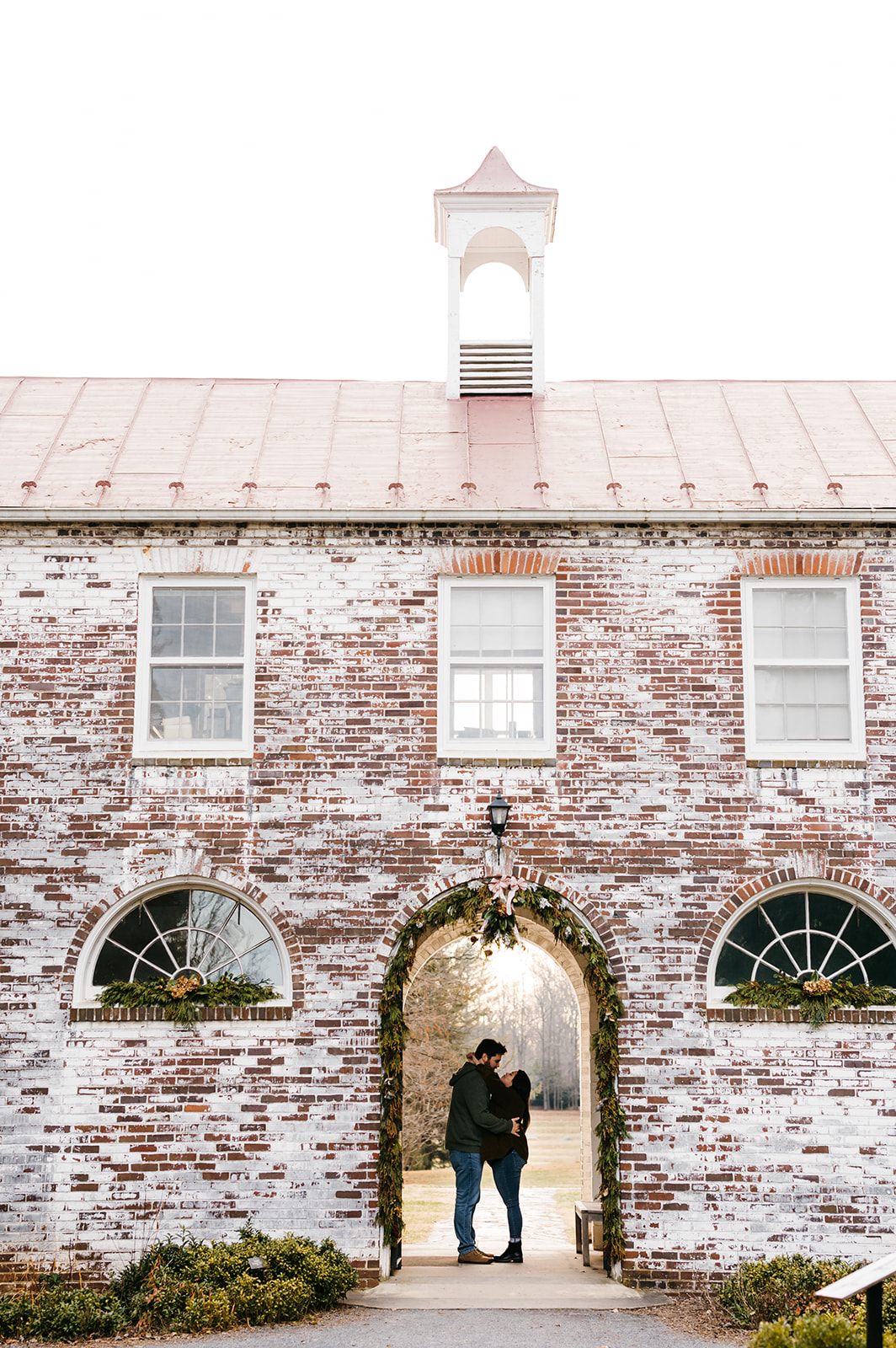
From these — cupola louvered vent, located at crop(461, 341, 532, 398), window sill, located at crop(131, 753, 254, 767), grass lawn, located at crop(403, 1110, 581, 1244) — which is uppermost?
cupola louvered vent, located at crop(461, 341, 532, 398)

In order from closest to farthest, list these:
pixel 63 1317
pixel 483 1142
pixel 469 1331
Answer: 1. pixel 469 1331
2. pixel 63 1317
3. pixel 483 1142

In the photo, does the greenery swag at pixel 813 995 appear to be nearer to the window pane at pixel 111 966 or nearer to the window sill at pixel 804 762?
the window sill at pixel 804 762

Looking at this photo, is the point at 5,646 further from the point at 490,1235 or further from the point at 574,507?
the point at 490,1235

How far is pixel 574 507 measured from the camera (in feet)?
38.4

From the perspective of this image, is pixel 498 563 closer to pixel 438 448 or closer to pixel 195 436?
pixel 438 448

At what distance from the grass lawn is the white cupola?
9392 mm

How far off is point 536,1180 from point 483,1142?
13.8m

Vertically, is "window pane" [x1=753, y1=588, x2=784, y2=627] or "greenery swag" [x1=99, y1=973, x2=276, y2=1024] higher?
"window pane" [x1=753, y1=588, x2=784, y2=627]

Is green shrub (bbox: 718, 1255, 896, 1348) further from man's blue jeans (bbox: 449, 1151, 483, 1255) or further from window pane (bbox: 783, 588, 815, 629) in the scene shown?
window pane (bbox: 783, 588, 815, 629)

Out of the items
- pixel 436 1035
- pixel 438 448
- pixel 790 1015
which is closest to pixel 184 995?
pixel 790 1015

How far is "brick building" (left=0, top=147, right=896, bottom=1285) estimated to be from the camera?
10.6 meters

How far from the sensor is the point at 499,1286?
1050 centimetres

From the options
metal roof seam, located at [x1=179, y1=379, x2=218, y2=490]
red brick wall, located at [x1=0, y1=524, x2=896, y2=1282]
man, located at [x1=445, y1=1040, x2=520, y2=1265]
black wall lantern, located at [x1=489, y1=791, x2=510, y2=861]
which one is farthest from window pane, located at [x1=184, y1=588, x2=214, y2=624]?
man, located at [x1=445, y1=1040, x2=520, y2=1265]

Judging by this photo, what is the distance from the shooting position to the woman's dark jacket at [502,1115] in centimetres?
1179
